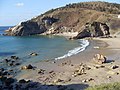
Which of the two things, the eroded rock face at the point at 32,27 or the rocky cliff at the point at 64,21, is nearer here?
the rocky cliff at the point at 64,21

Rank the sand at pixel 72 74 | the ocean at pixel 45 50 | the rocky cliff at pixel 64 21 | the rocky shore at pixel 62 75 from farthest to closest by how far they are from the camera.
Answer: the rocky cliff at pixel 64 21 < the ocean at pixel 45 50 < the sand at pixel 72 74 < the rocky shore at pixel 62 75

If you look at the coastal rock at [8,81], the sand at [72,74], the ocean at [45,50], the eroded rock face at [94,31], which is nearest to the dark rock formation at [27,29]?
the eroded rock face at [94,31]

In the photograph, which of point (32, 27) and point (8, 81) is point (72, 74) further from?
point (32, 27)

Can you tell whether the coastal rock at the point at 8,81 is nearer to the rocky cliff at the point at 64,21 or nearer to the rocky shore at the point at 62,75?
the rocky shore at the point at 62,75

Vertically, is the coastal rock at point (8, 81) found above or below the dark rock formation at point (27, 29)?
below

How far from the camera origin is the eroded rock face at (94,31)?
118625 mm

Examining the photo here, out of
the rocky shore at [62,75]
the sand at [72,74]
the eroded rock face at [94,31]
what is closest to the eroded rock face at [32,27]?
the eroded rock face at [94,31]

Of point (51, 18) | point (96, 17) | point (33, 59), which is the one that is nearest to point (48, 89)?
point (33, 59)

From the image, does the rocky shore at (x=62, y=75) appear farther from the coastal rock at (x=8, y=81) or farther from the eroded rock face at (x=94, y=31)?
the eroded rock face at (x=94, y=31)

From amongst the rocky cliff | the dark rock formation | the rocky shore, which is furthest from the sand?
the dark rock formation

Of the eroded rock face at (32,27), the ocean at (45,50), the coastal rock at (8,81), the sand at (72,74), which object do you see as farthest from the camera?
the eroded rock face at (32,27)

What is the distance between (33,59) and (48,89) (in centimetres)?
2676

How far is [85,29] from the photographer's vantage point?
389 feet

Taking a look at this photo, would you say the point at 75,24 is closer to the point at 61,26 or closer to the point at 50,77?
the point at 61,26
